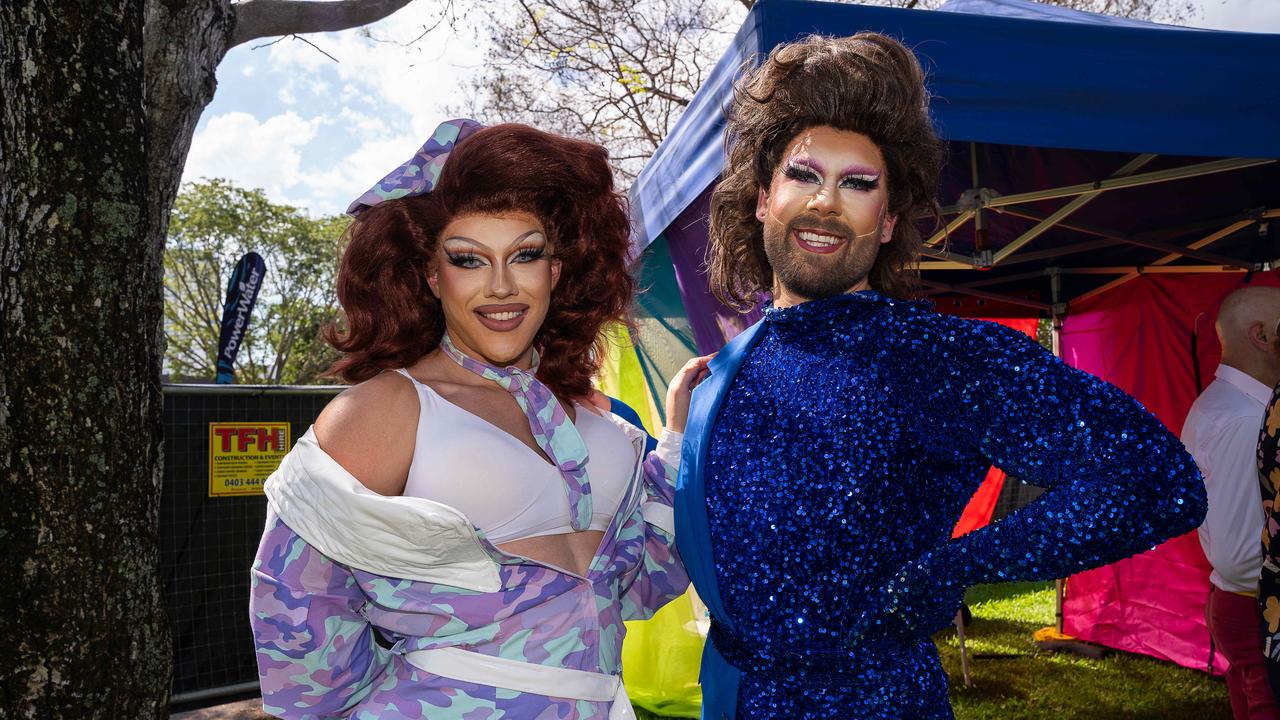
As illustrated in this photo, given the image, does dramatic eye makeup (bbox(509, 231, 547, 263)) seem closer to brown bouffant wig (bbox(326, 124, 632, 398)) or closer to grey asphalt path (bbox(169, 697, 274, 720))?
brown bouffant wig (bbox(326, 124, 632, 398))

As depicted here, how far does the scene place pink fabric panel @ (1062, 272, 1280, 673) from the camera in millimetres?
5008

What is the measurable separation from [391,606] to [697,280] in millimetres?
1988

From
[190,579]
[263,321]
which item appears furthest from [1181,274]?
[263,321]

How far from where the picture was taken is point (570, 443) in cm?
151

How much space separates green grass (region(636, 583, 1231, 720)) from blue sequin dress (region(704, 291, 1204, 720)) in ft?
9.86

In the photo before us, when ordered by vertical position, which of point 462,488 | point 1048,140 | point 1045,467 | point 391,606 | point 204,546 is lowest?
point 204,546

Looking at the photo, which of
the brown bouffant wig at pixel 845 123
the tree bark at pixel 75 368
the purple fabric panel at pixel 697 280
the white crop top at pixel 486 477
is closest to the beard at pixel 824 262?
the brown bouffant wig at pixel 845 123

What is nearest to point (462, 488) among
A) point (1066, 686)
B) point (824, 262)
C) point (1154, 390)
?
point (824, 262)

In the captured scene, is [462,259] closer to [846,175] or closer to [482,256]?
[482,256]

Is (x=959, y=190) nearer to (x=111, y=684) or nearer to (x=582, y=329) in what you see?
(x=582, y=329)

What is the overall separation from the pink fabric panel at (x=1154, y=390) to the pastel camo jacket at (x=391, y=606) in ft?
14.8

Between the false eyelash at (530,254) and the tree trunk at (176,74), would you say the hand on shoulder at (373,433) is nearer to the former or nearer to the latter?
the false eyelash at (530,254)

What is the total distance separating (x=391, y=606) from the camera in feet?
4.48

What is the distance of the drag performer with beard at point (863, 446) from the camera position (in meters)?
1.17
